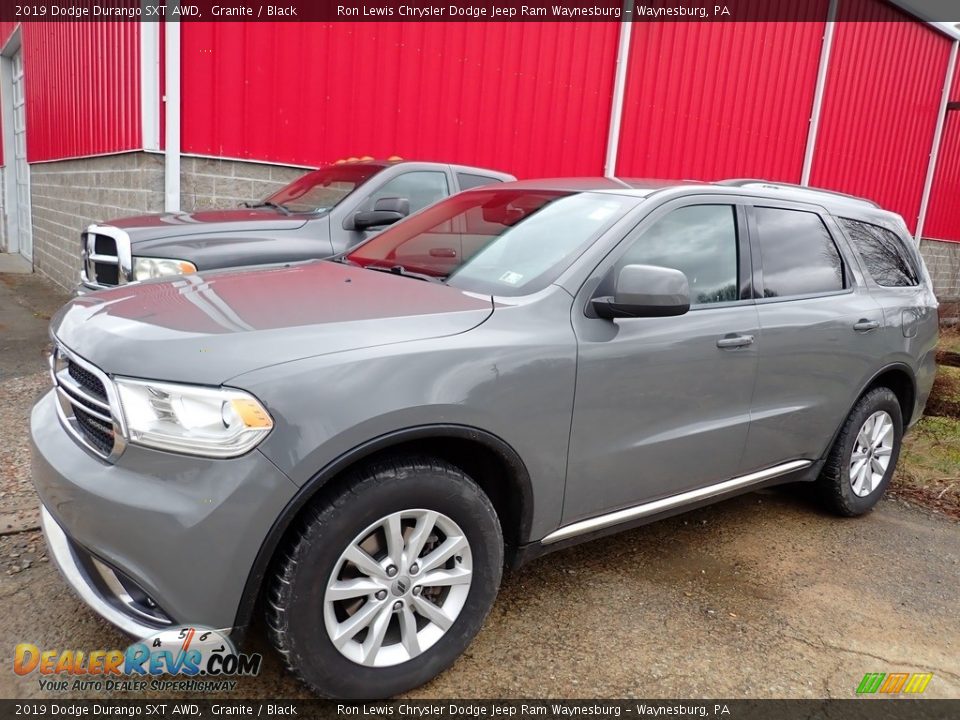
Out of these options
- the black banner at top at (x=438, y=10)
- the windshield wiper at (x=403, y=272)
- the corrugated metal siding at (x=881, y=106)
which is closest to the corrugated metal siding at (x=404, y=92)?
the black banner at top at (x=438, y=10)

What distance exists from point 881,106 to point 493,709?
50.8 ft

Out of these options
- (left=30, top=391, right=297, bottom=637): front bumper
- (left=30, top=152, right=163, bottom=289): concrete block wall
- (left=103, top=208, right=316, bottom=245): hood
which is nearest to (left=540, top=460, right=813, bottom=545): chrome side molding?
(left=30, top=391, right=297, bottom=637): front bumper

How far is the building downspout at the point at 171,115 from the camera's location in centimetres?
661

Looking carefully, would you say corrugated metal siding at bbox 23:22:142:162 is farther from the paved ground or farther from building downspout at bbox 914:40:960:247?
Result: building downspout at bbox 914:40:960:247

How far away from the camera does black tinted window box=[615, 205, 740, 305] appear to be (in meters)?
2.78

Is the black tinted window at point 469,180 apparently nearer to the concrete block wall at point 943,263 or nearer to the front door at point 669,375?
the front door at point 669,375

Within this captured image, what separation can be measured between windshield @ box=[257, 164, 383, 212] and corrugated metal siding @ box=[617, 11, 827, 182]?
218 inches

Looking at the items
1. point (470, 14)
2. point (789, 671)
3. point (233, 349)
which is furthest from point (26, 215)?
point (789, 671)

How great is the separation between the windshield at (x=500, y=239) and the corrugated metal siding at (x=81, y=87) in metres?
4.93

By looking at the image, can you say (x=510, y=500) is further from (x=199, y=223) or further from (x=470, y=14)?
(x=470, y=14)

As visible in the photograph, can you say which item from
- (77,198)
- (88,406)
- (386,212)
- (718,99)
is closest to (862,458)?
(386,212)

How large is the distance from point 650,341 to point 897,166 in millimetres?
15555

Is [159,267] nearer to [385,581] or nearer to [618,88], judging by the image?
[385,581]

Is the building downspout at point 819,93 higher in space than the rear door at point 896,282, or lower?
higher
